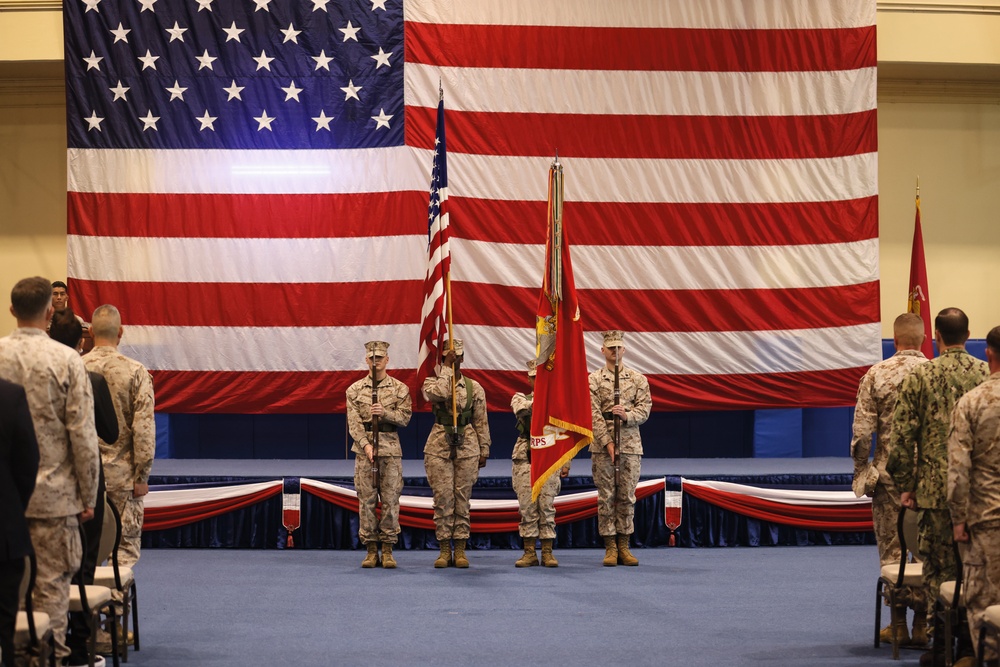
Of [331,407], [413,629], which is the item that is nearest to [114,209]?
[331,407]

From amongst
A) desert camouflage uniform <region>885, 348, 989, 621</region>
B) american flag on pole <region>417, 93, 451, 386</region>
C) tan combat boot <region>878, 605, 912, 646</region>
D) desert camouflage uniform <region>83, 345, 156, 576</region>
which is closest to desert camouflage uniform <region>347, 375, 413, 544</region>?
american flag on pole <region>417, 93, 451, 386</region>

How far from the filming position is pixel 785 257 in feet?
36.8

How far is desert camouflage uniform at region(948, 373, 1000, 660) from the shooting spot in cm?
460

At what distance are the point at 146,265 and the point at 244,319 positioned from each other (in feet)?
3.55

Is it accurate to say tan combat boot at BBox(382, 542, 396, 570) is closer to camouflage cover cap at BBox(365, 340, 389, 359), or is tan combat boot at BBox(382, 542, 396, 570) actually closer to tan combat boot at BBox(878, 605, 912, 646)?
camouflage cover cap at BBox(365, 340, 389, 359)

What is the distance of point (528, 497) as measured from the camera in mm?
8859

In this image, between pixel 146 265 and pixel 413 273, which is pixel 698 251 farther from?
pixel 146 265

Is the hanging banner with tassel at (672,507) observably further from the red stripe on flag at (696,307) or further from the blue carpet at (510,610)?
the red stripe on flag at (696,307)

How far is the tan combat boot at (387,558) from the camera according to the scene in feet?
28.4

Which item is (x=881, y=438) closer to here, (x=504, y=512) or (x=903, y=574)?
(x=903, y=574)

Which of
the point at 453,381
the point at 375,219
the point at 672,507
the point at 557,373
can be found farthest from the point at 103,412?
the point at 375,219

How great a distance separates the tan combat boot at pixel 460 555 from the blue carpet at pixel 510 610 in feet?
0.26

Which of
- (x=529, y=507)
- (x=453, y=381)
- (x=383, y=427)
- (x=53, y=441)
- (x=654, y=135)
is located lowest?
(x=529, y=507)

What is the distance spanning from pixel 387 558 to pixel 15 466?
4.95 metres
